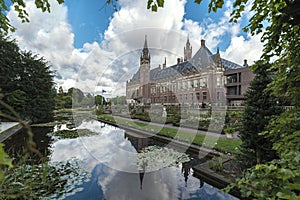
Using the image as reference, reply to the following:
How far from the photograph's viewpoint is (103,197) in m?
3.63

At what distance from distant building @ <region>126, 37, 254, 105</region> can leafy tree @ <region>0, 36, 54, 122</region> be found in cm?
1274

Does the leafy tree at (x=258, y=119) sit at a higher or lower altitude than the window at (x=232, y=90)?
lower

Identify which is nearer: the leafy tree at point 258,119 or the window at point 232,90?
the leafy tree at point 258,119

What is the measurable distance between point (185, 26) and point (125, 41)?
14.1 ft

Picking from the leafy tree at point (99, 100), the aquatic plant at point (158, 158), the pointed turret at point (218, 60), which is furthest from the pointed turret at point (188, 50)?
the aquatic plant at point (158, 158)

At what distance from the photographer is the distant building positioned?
25031mm

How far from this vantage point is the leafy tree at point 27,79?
47.8 feet

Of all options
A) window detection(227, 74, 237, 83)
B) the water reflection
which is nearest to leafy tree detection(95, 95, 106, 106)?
window detection(227, 74, 237, 83)

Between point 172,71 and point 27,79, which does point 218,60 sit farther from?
point 27,79

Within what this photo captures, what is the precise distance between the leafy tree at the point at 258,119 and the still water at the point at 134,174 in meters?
1.26

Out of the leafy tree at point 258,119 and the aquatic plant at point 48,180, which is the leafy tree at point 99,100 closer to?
the aquatic plant at point 48,180

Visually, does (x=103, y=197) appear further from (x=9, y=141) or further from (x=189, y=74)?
(x=189, y=74)

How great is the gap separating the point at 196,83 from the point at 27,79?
2551 centimetres

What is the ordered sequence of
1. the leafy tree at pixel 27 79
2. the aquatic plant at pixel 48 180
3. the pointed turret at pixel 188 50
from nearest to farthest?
the aquatic plant at pixel 48 180 → the leafy tree at pixel 27 79 → the pointed turret at pixel 188 50
